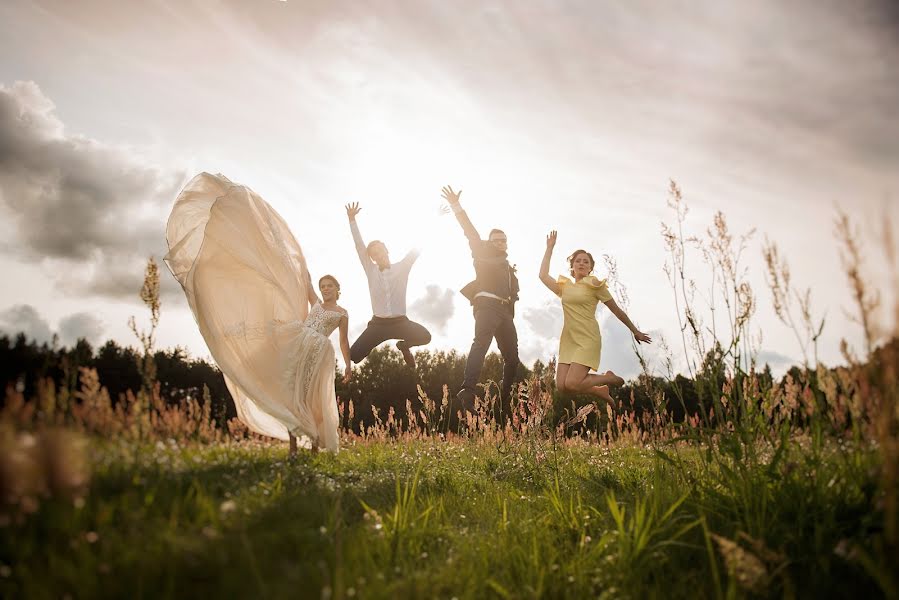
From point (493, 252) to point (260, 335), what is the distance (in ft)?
14.7

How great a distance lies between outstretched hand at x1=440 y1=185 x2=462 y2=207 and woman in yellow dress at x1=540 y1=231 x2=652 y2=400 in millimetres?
1642

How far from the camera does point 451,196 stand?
9.02 m

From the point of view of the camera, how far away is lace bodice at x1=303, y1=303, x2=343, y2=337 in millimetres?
6363

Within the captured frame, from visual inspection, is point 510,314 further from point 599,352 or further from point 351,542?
point 351,542

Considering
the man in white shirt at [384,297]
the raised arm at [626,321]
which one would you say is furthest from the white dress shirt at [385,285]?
the raised arm at [626,321]

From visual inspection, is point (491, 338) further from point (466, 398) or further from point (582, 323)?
point (582, 323)

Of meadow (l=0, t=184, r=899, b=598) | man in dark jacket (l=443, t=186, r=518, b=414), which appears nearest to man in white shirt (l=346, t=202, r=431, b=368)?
man in dark jacket (l=443, t=186, r=518, b=414)

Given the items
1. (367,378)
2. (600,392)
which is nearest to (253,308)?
(600,392)

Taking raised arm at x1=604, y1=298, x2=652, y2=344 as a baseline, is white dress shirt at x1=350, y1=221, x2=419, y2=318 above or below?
above

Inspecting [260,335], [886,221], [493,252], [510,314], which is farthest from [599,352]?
[886,221]

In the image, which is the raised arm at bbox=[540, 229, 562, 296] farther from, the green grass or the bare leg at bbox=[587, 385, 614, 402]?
the green grass

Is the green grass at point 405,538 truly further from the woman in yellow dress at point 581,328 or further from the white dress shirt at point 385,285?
the white dress shirt at point 385,285

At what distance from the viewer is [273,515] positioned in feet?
9.68

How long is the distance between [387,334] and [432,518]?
5.84 m
